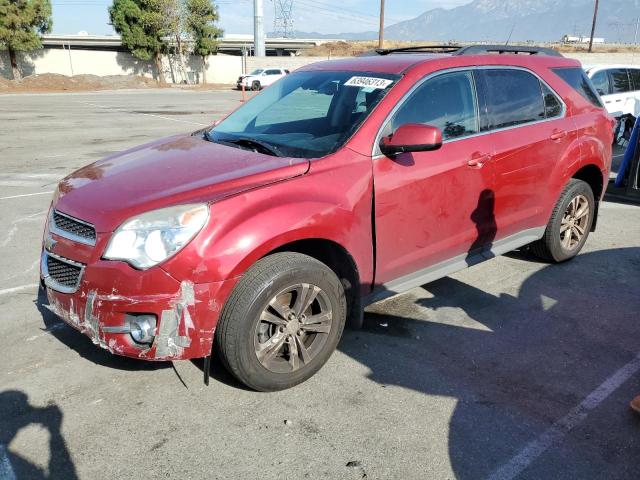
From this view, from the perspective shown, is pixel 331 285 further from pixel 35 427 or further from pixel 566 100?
pixel 566 100

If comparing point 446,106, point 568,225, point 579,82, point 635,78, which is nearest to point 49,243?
point 446,106

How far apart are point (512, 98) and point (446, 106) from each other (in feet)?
2.66

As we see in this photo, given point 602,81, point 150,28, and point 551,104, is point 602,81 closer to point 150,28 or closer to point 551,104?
point 551,104

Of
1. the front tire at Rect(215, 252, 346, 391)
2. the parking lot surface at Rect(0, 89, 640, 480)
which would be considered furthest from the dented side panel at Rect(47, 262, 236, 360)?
the parking lot surface at Rect(0, 89, 640, 480)

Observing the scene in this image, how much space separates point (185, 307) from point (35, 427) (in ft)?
3.33

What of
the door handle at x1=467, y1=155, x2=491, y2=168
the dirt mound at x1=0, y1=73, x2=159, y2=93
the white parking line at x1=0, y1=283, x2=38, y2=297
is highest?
the door handle at x1=467, y1=155, x2=491, y2=168

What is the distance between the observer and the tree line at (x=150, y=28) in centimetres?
4312

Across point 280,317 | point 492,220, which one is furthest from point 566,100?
point 280,317

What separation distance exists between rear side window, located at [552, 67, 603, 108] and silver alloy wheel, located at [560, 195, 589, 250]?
0.92m

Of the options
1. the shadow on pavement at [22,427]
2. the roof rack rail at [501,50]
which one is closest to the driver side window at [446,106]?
the roof rack rail at [501,50]

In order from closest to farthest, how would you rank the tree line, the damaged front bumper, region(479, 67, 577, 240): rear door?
the damaged front bumper < region(479, 67, 577, 240): rear door < the tree line

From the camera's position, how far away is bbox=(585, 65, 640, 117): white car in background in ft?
39.1

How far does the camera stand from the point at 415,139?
3309mm

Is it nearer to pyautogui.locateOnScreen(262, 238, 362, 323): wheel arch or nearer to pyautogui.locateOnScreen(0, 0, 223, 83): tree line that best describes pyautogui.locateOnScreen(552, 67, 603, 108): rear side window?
pyautogui.locateOnScreen(262, 238, 362, 323): wheel arch
